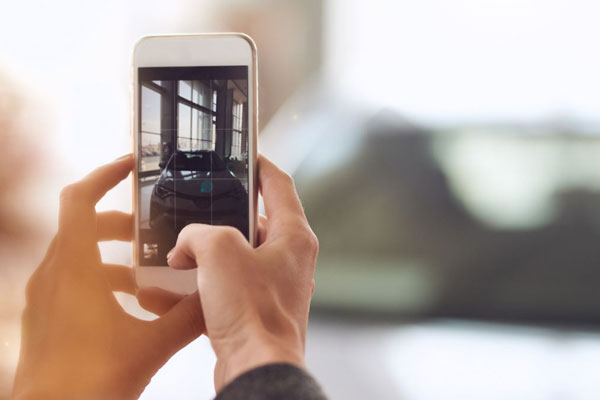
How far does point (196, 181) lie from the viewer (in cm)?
55

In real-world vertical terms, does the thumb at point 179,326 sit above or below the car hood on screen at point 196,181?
below

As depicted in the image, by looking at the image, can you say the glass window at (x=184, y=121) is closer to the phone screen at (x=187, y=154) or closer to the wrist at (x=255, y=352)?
the phone screen at (x=187, y=154)

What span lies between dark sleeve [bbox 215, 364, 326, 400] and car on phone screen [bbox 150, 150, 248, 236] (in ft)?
0.80

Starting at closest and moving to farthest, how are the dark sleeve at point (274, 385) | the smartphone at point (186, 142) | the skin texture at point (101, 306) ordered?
the dark sleeve at point (274, 385), the skin texture at point (101, 306), the smartphone at point (186, 142)

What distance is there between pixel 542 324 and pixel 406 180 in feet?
1.81

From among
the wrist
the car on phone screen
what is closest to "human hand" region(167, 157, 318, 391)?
the wrist

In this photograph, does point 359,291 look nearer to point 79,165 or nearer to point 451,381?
point 451,381

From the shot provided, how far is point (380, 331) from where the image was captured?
1263 millimetres

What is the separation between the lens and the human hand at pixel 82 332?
1.50ft

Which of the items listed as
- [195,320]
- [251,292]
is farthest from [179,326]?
[251,292]

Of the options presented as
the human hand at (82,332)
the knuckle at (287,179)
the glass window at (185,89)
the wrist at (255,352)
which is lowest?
the human hand at (82,332)

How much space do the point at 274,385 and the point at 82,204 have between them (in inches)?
12.0

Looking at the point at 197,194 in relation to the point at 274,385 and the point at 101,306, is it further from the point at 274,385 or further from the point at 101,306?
the point at 274,385

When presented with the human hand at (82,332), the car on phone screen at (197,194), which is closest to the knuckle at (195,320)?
the human hand at (82,332)
